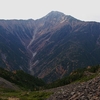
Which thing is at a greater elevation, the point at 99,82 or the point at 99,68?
the point at 99,82

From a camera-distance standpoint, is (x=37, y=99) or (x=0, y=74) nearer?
(x=37, y=99)

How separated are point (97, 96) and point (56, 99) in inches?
349

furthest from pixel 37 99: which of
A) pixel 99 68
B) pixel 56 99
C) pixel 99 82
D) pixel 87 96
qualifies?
pixel 99 68

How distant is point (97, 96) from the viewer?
21094mm

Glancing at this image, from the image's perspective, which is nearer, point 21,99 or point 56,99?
point 56,99

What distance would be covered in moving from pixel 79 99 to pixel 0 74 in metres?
110

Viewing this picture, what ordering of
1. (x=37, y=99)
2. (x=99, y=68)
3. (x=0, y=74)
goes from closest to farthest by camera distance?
1. (x=37, y=99)
2. (x=99, y=68)
3. (x=0, y=74)

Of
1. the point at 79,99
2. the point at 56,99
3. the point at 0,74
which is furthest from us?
the point at 0,74

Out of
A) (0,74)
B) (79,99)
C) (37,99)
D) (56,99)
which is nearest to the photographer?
(79,99)

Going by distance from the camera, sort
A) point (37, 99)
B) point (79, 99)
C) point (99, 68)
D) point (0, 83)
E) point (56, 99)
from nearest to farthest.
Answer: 1. point (79, 99)
2. point (56, 99)
3. point (37, 99)
4. point (0, 83)
5. point (99, 68)

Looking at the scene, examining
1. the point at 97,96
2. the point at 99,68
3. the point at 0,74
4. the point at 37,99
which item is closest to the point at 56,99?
the point at 97,96

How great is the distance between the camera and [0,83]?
90.8 meters

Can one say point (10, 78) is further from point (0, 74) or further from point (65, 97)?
point (65, 97)

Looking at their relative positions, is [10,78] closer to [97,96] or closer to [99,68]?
[99,68]
